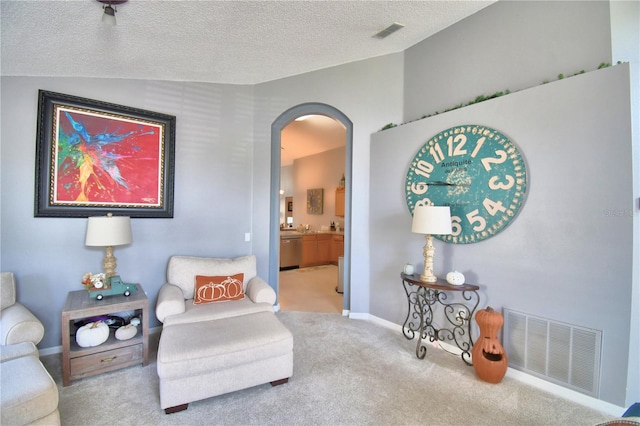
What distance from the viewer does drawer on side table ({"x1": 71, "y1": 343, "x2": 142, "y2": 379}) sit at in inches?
88.1

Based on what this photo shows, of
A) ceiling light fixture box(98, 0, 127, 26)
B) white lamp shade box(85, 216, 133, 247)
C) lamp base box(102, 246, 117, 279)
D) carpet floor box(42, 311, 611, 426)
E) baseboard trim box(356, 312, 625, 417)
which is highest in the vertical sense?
ceiling light fixture box(98, 0, 127, 26)

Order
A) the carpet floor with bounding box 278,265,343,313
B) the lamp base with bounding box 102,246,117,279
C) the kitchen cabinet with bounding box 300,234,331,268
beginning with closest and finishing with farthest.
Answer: the lamp base with bounding box 102,246,117,279, the carpet floor with bounding box 278,265,343,313, the kitchen cabinet with bounding box 300,234,331,268

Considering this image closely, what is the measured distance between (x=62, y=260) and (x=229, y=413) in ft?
7.54

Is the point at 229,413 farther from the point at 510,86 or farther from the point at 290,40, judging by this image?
the point at 510,86

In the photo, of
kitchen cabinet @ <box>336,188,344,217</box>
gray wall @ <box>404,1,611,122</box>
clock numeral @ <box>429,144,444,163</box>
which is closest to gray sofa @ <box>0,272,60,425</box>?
clock numeral @ <box>429,144,444,163</box>

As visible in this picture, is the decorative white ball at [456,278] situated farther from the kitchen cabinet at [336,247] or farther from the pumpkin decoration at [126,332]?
the kitchen cabinet at [336,247]

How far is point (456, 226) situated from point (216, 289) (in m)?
2.58

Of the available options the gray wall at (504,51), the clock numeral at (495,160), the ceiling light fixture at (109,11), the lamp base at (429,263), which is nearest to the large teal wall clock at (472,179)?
the clock numeral at (495,160)

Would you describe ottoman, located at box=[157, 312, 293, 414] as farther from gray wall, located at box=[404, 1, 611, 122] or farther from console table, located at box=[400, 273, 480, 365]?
gray wall, located at box=[404, 1, 611, 122]

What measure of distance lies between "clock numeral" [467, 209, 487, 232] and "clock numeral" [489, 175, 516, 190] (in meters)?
0.27

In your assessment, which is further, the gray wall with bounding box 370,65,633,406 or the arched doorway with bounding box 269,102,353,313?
the arched doorway with bounding box 269,102,353,313

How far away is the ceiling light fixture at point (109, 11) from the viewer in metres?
1.98

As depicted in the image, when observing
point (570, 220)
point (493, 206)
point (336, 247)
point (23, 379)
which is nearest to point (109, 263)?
point (23, 379)

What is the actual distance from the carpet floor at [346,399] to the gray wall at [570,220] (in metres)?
0.64
